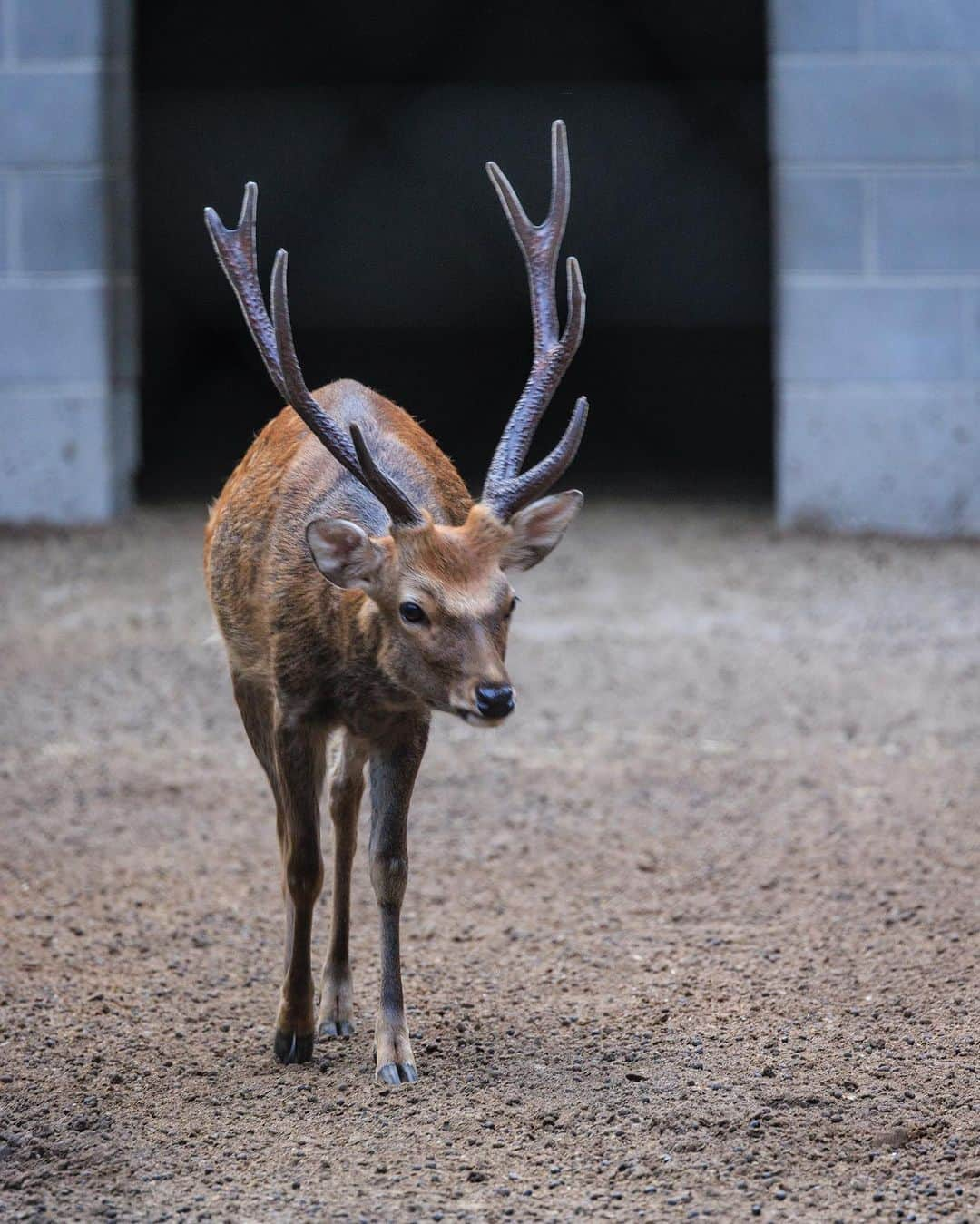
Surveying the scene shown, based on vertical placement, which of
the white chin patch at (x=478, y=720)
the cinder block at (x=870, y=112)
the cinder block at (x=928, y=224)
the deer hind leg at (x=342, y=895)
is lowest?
the deer hind leg at (x=342, y=895)

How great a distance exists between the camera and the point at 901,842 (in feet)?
15.8

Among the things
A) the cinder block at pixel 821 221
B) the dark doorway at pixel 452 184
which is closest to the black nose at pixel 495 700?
the cinder block at pixel 821 221

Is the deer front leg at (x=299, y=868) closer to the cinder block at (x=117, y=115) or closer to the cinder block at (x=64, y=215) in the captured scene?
the cinder block at (x=64, y=215)

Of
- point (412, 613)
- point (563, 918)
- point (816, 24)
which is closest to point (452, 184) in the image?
point (816, 24)

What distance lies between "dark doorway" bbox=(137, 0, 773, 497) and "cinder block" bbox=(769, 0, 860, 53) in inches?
106

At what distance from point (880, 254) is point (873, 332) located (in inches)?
13.2

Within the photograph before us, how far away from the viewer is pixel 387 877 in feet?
11.4

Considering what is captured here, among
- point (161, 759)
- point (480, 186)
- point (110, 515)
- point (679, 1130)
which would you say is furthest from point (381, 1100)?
point (480, 186)

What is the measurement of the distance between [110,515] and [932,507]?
3650mm

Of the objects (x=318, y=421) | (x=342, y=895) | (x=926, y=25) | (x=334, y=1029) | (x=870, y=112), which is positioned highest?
(x=926, y=25)

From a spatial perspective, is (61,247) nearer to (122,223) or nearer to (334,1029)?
(122,223)

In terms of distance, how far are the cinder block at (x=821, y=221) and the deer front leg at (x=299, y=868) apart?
496cm

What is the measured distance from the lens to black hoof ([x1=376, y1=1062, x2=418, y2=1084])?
329 cm

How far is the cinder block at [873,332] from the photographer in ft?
25.7
